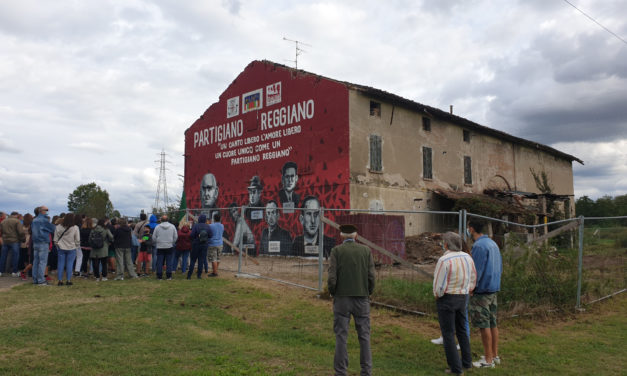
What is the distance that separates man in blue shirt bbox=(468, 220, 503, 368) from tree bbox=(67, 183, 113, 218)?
5261cm

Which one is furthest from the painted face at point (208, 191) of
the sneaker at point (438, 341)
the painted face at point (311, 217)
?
the sneaker at point (438, 341)

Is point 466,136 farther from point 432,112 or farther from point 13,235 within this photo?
point 13,235

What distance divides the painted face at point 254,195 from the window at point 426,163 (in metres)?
7.71

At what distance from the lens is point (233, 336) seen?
702 centimetres

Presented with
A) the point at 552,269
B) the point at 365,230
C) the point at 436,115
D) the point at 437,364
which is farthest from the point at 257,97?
the point at 437,364

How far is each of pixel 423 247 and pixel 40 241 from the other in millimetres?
11656

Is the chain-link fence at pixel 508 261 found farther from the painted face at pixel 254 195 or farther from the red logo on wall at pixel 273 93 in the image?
the red logo on wall at pixel 273 93

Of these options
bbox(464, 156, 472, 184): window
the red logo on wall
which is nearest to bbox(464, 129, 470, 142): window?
bbox(464, 156, 472, 184): window

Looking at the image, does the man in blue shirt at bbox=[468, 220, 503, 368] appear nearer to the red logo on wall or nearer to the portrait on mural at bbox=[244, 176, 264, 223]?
the portrait on mural at bbox=[244, 176, 264, 223]

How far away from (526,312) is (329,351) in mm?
3967

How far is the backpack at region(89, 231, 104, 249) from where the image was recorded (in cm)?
1070

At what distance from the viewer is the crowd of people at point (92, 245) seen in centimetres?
1020

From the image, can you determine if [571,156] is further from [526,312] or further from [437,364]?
A: [437,364]

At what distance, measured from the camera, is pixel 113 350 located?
5980 millimetres
